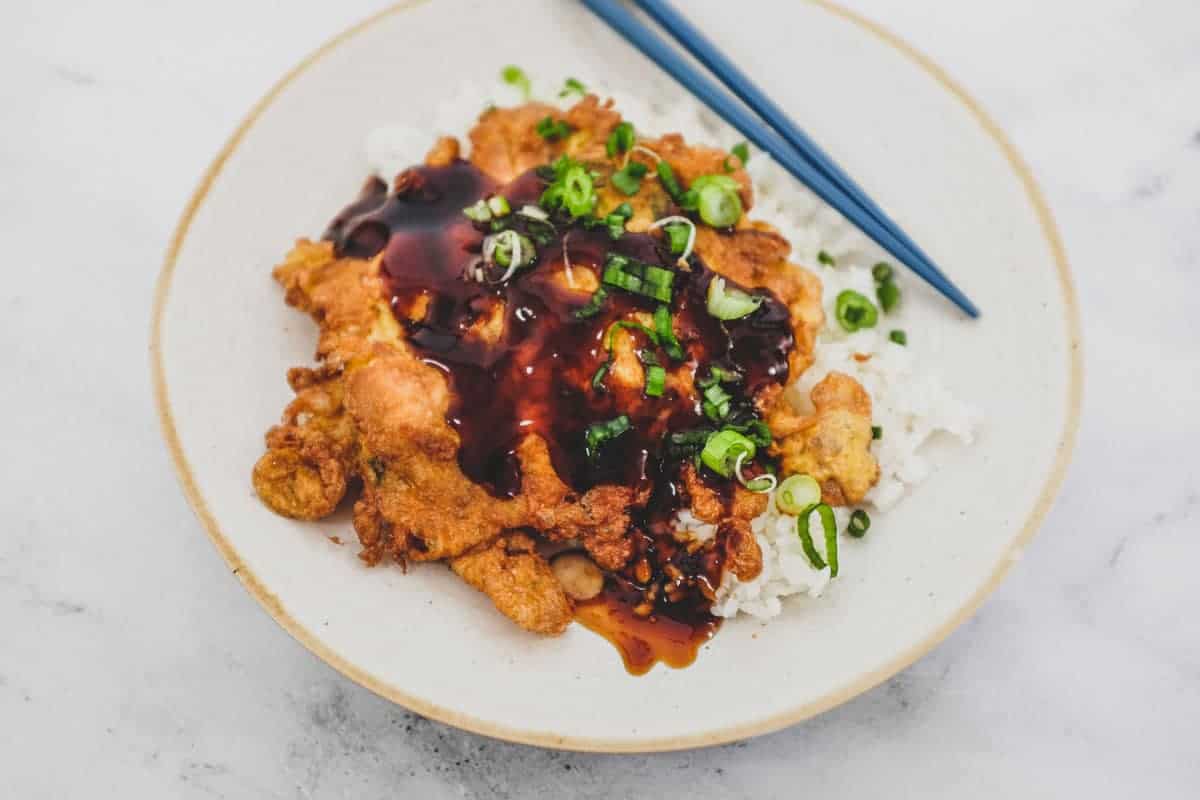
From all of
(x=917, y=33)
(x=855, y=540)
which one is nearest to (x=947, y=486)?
(x=855, y=540)

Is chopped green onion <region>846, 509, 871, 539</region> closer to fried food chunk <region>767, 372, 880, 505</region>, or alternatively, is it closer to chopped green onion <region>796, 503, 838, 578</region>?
fried food chunk <region>767, 372, 880, 505</region>

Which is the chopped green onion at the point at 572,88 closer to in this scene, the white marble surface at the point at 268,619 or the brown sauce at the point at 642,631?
the white marble surface at the point at 268,619

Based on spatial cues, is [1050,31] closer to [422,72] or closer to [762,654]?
[422,72]

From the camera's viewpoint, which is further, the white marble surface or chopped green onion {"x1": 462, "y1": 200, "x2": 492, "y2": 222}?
the white marble surface

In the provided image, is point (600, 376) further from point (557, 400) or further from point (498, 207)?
point (498, 207)

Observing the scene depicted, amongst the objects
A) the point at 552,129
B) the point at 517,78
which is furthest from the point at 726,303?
the point at 517,78

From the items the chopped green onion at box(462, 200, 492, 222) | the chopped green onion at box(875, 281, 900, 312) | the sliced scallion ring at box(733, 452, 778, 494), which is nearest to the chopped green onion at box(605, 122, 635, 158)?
the chopped green onion at box(462, 200, 492, 222)

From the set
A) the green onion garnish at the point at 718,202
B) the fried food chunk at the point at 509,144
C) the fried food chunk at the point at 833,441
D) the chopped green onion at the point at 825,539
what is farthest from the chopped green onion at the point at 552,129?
the chopped green onion at the point at 825,539
